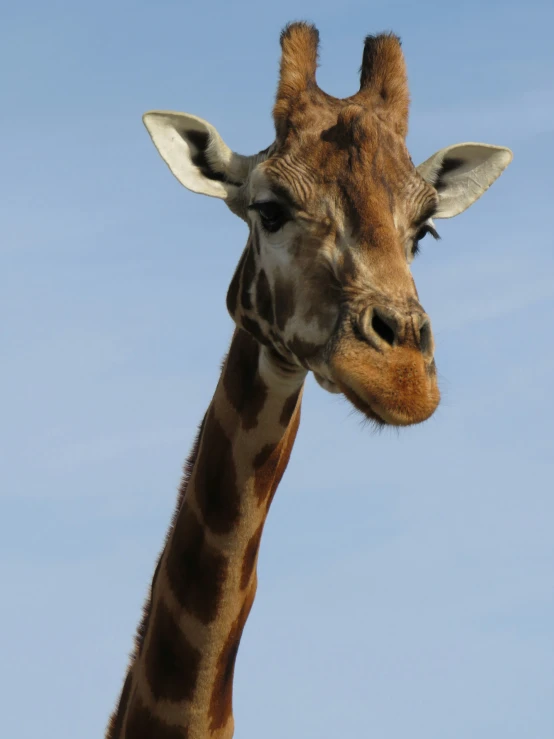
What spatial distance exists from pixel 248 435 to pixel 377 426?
157 cm

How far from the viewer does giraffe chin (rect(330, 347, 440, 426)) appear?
7.48 metres

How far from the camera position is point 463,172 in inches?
405

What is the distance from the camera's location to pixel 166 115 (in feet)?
31.2

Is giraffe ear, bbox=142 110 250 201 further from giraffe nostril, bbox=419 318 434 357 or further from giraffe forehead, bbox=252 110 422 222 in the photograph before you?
giraffe nostril, bbox=419 318 434 357

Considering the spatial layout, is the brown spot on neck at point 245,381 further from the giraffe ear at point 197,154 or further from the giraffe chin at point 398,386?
the giraffe chin at point 398,386

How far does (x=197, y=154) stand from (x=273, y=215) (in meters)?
1.18

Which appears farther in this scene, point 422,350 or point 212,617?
point 212,617

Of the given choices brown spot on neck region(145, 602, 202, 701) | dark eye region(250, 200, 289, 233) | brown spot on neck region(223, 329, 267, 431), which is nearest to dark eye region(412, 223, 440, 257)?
dark eye region(250, 200, 289, 233)

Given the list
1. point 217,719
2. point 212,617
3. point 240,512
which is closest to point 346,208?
point 240,512

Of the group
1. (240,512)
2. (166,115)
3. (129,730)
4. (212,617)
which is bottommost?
(129,730)

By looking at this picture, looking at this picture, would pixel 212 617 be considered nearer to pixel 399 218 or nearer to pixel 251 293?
pixel 251 293

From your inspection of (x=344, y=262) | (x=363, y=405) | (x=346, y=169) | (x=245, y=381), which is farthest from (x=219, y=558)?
(x=346, y=169)

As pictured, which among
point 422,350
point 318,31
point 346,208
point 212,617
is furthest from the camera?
point 318,31

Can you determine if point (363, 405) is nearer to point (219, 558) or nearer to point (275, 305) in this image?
point (275, 305)
